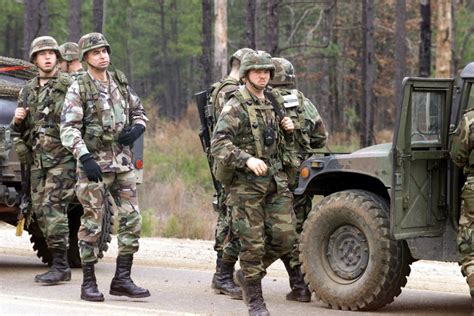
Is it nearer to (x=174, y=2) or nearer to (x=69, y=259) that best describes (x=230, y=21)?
(x=174, y=2)

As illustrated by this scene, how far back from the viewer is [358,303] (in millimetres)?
9000

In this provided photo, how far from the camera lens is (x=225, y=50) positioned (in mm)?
29891

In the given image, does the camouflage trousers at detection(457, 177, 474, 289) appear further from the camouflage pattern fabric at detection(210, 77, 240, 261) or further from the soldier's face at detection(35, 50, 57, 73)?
the soldier's face at detection(35, 50, 57, 73)

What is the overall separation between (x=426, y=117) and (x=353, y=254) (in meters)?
1.32

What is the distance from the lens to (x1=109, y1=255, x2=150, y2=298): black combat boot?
9664 mm

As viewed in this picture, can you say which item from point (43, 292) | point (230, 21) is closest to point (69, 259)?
point (43, 292)

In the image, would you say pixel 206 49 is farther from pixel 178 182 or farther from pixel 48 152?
pixel 48 152

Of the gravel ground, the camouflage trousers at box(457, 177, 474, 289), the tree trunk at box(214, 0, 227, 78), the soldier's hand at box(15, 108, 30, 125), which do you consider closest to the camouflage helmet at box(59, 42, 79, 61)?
the soldier's hand at box(15, 108, 30, 125)

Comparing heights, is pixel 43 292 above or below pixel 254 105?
below

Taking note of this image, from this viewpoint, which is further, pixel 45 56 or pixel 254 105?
pixel 45 56

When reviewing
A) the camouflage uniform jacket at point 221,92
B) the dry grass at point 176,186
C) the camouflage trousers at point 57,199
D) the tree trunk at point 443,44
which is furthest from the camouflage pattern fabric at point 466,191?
the tree trunk at point 443,44

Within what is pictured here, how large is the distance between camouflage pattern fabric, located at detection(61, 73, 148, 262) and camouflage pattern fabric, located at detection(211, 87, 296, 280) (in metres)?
1.41

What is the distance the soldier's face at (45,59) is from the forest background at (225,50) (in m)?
5.70

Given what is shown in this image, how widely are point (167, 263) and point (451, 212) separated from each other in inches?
195
